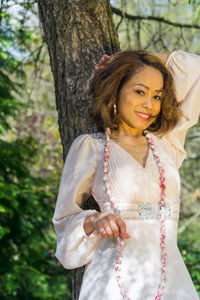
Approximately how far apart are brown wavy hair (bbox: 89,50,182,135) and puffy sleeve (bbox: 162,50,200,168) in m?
0.03

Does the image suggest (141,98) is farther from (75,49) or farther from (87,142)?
(75,49)

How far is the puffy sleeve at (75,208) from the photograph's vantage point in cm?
198

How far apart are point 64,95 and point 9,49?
140 inches

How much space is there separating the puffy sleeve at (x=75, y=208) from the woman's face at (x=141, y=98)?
199 mm

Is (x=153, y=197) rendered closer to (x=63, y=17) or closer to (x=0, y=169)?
(x=63, y=17)

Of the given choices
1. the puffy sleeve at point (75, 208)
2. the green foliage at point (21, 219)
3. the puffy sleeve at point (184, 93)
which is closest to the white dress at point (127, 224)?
the puffy sleeve at point (75, 208)

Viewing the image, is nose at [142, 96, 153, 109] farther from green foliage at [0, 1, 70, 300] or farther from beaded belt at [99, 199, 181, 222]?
green foliage at [0, 1, 70, 300]

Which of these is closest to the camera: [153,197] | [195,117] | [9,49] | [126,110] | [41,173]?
[153,197]

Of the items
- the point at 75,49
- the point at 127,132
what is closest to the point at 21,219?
the point at 75,49

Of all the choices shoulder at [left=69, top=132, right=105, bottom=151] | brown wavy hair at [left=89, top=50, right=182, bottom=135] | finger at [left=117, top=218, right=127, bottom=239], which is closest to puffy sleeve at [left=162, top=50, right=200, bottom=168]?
brown wavy hair at [left=89, top=50, right=182, bottom=135]

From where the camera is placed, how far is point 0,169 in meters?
5.66

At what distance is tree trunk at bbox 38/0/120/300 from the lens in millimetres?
2467

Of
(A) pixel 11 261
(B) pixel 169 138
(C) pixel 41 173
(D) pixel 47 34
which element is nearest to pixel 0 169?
(A) pixel 11 261

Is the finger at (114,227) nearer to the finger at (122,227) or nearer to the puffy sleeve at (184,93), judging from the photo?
the finger at (122,227)
